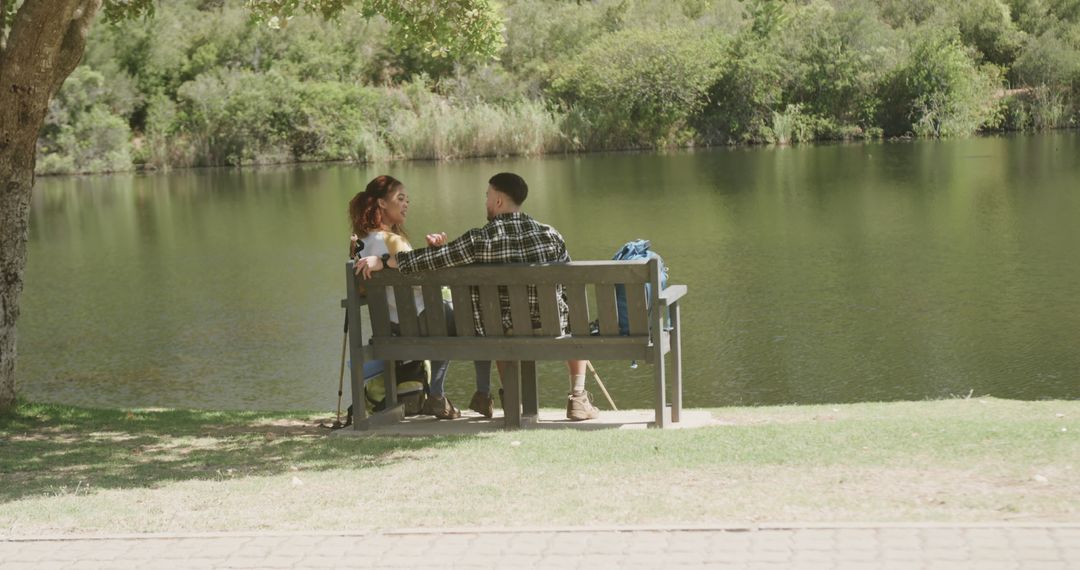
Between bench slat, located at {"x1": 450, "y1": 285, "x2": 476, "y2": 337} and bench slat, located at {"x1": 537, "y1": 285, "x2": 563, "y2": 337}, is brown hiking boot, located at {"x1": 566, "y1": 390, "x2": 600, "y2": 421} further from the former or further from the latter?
bench slat, located at {"x1": 450, "y1": 285, "x2": 476, "y2": 337}

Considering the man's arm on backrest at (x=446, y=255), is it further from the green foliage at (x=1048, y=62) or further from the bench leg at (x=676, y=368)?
the green foliage at (x=1048, y=62)

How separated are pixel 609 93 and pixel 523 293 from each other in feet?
167

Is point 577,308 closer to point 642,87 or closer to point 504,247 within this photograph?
point 504,247

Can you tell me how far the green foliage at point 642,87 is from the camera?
5659 centimetres

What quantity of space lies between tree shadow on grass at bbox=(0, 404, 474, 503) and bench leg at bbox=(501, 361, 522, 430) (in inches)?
22.1

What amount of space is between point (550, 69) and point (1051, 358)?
5165 centimetres

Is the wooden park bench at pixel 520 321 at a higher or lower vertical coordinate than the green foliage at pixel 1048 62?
lower

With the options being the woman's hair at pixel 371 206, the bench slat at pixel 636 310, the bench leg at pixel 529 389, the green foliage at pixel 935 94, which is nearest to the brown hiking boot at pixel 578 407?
the bench leg at pixel 529 389

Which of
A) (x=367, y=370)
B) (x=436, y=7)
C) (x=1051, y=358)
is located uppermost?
(x=436, y=7)

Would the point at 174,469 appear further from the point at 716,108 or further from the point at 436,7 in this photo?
the point at 716,108

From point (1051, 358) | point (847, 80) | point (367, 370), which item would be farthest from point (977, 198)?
point (847, 80)

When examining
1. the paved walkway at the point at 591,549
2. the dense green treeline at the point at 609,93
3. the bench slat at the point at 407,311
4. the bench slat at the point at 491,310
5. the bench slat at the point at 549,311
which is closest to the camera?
the paved walkway at the point at 591,549

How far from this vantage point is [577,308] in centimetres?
679

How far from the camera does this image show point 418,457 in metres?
6.02
